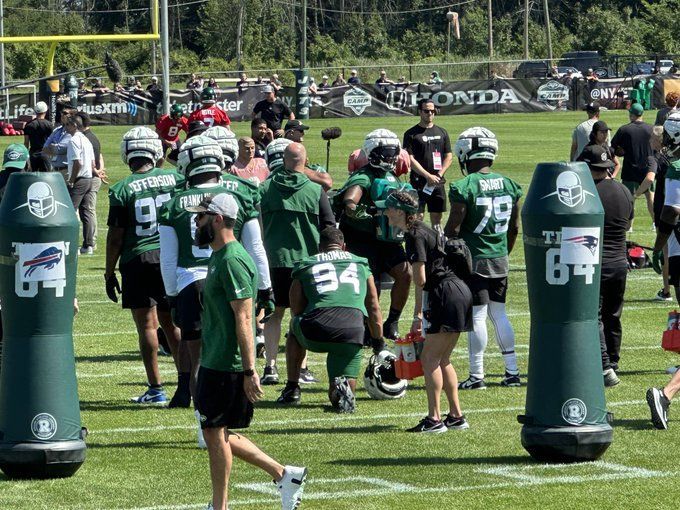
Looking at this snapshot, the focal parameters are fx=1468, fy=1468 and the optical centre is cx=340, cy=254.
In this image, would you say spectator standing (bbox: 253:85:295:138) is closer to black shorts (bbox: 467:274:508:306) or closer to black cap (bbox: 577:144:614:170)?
black shorts (bbox: 467:274:508:306)

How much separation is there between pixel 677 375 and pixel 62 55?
6227 centimetres

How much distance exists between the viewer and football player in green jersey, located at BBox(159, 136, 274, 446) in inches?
388

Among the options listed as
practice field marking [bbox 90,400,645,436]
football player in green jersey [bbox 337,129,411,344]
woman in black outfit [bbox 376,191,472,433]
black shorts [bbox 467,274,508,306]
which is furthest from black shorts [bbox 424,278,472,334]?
football player in green jersey [bbox 337,129,411,344]

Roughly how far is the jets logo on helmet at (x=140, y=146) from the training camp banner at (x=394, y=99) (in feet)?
108

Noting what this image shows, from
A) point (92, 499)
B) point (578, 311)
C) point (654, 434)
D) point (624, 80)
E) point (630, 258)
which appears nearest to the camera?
point (92, 499)

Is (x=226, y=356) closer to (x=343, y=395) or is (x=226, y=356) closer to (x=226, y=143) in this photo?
(x=343, y=395)

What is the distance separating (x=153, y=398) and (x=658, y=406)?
3.75 m

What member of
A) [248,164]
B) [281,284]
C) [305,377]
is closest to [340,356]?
[305,377]

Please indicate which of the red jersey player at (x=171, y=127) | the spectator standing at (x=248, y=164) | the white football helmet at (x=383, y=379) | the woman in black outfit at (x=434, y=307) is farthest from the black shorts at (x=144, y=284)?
the red jersey player at (x=171, y=127)

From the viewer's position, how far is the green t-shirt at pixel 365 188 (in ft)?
42.4

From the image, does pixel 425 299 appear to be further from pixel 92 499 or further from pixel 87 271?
pixel 87 271

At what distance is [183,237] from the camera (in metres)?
10.0

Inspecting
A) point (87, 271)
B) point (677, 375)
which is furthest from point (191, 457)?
point (87, 271)

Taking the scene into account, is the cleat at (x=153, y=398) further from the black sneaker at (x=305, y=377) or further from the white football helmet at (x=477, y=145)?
the white football helmet at (x=477, y=145)
